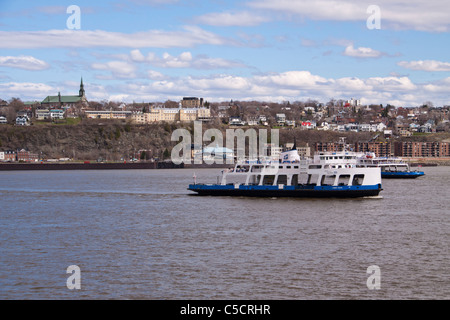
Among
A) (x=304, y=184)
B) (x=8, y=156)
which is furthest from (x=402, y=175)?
(x=8, y=156)

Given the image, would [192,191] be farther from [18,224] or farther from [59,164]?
[59,164]

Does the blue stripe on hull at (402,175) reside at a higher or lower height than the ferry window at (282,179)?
lower

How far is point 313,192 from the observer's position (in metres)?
50.1

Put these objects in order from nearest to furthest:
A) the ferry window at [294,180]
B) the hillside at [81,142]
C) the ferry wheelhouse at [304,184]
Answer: the ferry wheelhouse at [304,184] < the ferry window at [294,180] < the hillside at [81,142]

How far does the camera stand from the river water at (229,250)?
815 inches

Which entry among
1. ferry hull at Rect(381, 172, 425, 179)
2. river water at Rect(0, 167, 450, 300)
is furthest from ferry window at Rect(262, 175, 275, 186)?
ferry hull at Rect(381, 172, 425, 179)

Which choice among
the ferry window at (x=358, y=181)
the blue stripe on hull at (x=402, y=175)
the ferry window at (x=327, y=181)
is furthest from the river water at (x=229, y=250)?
the blue stripe on hull at (x=402, y=175)

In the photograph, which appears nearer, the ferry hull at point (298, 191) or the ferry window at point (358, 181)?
the ferry hull at point (298, 191)

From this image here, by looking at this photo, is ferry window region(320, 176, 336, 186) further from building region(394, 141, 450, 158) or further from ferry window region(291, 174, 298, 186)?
building region(394, 141, 450, 158)

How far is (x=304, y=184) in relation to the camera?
174 ft

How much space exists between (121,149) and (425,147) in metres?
99.0

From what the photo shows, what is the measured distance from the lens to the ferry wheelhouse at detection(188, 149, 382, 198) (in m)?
49.6

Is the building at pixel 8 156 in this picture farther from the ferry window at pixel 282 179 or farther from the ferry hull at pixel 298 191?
the ferry window at pixel 282 179

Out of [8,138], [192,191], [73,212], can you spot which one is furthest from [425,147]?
[73,212]
